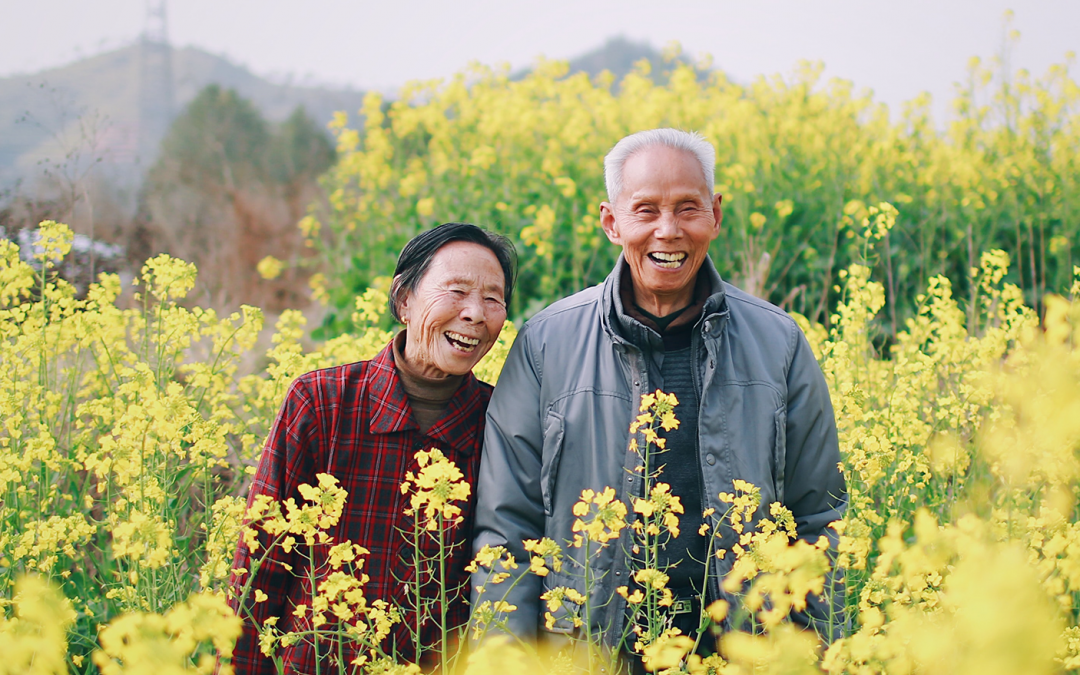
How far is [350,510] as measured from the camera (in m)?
2.35

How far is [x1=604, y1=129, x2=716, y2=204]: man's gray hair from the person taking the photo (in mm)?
2447

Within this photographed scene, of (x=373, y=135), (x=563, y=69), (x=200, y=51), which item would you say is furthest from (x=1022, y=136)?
(x=200, y=51)

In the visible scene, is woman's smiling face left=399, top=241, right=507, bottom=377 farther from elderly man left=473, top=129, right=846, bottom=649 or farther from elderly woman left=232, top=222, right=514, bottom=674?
elderly man left=473, top=129, right=846, bottom=649

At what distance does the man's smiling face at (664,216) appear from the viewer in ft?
7.92

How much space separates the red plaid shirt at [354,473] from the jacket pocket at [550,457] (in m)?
0.23

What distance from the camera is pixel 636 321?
7.97 ft

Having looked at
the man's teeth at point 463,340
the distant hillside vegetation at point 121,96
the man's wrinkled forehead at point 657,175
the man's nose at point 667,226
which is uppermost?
the distant hillside vegetation at point 121,96

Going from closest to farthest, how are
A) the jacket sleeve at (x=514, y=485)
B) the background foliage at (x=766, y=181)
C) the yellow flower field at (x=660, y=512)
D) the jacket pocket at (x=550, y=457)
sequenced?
the yellow flower field at (x=660, y=512) < the jacket sleeve at (x=514, y=485) < the jacket pocket at (x=550, y=457) < the background foliage at (x=766, y=181)

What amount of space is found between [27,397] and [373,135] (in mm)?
5583

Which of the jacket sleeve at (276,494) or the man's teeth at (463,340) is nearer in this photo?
the jacket sleeve at (276,494)

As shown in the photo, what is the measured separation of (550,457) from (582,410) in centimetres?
17

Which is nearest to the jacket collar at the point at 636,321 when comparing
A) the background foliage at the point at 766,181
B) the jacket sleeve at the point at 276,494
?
the jacket sleeve at the point at 276,494

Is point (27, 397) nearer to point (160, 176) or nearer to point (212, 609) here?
point (212, 609)

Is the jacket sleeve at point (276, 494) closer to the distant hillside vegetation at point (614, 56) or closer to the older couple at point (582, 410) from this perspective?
the older couple at point (582, 410)
